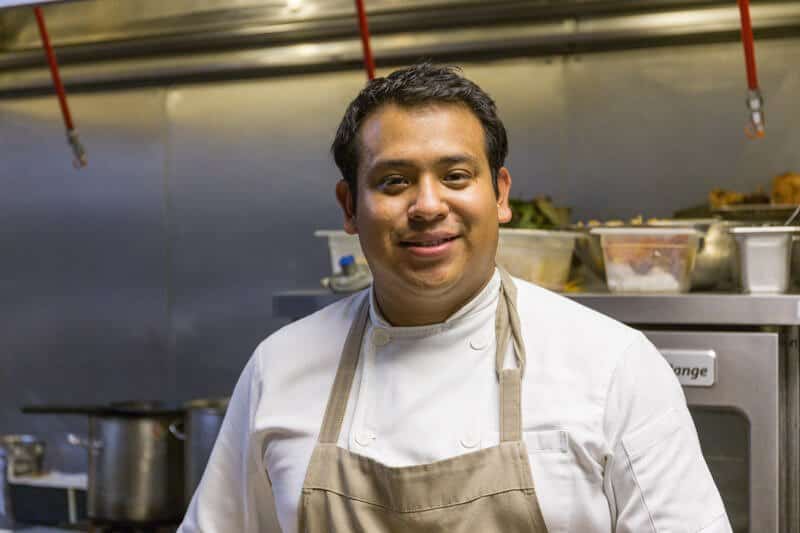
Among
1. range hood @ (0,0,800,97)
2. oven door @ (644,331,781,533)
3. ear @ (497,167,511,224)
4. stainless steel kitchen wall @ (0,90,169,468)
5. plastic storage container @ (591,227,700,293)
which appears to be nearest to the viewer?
ear @ (497,167,511,224)

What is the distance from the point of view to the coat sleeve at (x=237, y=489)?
172 cm

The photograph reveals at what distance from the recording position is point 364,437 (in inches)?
63.3

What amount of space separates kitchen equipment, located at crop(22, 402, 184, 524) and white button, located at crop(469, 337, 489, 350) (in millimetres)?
1500

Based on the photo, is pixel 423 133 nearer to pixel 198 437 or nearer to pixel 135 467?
pixel 198 437

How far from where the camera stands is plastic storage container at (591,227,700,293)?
2.18m

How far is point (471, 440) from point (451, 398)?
0.09 metres

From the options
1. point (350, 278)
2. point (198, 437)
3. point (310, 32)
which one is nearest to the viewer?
point (350, 278)

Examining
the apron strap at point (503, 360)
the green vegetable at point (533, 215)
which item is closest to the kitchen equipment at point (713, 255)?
the green vegetable at point (533, 215)

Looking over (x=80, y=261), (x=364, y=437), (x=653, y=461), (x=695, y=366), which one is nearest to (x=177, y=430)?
(x=80, y=261)

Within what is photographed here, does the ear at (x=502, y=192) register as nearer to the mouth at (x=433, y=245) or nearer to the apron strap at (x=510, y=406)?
the mouth at (x=433, y=245)

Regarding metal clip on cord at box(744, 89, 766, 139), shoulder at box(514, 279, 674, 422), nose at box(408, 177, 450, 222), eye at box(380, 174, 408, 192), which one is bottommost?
shoulder at box(514, 279, 674, 422)

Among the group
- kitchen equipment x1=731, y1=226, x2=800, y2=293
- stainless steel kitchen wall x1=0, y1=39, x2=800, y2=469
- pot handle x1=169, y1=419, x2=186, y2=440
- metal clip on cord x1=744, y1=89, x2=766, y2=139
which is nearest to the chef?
kitchen equipment x1=731, y1=226, x2=800, y2=293

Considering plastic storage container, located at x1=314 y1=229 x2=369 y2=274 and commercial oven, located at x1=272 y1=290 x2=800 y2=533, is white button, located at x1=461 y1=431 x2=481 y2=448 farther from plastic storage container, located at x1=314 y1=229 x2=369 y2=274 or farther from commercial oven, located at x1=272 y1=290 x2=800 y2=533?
plastic storage container, located at x1=314 y1=229 x2=369 y2=274

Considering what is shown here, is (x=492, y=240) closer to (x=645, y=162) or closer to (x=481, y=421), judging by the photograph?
(x=481, y=421)
